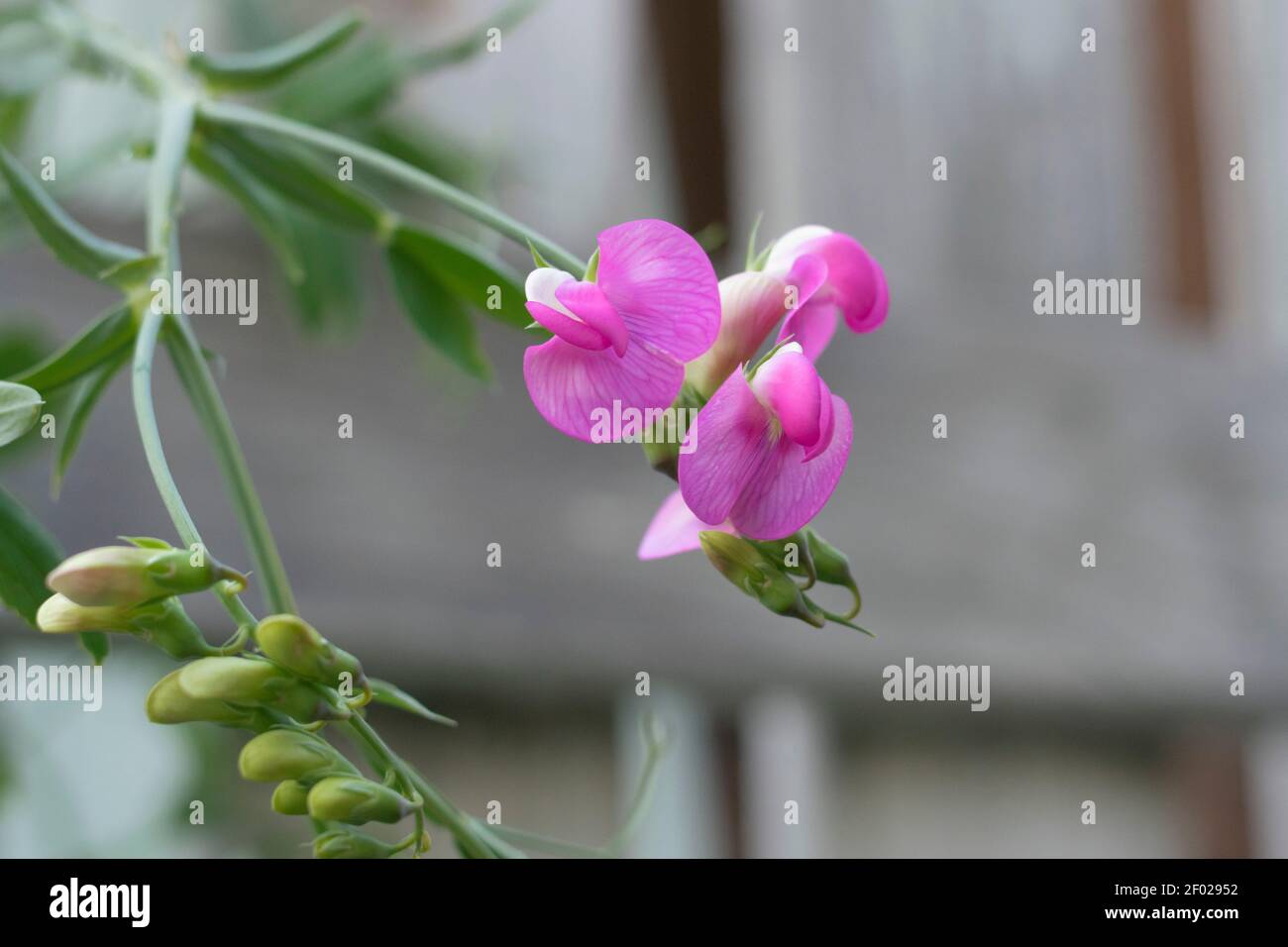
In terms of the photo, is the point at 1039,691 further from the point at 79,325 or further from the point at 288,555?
the point at 79,325

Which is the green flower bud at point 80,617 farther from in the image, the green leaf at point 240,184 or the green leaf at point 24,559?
the green leaf at point 240,184

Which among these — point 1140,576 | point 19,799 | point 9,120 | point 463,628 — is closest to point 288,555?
point 463,628

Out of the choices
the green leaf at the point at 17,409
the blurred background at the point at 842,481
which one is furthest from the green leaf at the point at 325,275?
the green leaf at the point at 17,409

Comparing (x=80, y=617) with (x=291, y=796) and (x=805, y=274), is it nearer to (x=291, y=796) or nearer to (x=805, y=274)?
(x=291, y=796)

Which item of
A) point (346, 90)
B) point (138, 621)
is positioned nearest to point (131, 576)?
point (138, 621)

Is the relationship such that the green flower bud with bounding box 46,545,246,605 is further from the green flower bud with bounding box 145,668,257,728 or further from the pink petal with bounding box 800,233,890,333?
the pink petal with bounding box 800,233,890,333

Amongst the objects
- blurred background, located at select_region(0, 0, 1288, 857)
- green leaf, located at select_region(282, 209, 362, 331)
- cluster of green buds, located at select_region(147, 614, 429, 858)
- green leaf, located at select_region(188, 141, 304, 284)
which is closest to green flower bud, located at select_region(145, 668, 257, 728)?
cluster of green buds, located at select_region(147, 614, 429, 858)

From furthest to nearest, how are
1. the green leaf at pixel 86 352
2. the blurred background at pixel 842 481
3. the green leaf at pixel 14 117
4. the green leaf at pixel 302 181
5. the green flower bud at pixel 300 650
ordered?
the blurred background at pixel 842 481 < the green leaf at pixel 14 117 < the green leaf at pixel 302 181 < the green leaf at pixel 86 352 < the green flower bud at pixel 300 650
